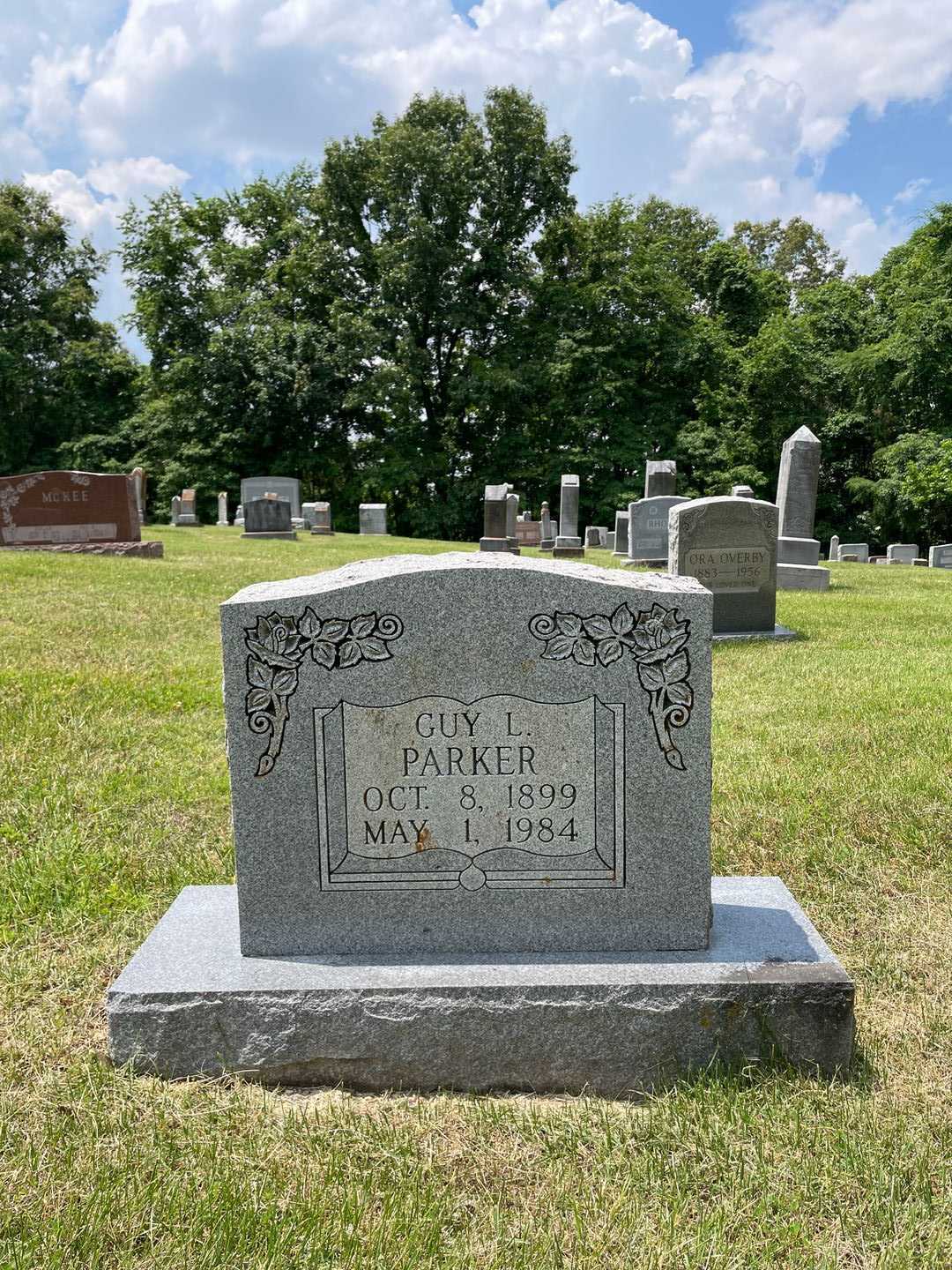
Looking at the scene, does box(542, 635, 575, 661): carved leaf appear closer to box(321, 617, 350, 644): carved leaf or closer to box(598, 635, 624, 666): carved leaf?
box(598, 635, 624, 666): carved leaf

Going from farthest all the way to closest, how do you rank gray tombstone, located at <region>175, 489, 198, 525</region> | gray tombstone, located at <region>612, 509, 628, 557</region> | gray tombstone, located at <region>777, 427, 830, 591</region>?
gray tombstone, located at <region>175, 489, 198, 525</region> → gray tombstone, located at <region>612, 509, 628, 557</region> → gray tombstone, located at <region>777, 427, 830, 591</region>

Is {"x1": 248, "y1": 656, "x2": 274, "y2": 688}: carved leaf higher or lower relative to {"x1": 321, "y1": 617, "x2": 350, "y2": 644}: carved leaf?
lower

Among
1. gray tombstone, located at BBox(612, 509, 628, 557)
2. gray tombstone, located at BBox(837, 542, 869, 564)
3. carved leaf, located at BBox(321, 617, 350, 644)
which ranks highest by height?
carved leaf, located at BBox(321, 617, 350, 644)

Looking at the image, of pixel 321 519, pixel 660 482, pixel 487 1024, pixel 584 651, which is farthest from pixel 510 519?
pixel 487 1024

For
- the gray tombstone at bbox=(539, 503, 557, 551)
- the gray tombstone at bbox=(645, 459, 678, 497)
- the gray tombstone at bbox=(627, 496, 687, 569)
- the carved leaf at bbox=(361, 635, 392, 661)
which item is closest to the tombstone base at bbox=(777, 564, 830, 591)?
the gray tombstone at bbox=(627, 496, 687, 569)

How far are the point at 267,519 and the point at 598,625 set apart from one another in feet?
65.7

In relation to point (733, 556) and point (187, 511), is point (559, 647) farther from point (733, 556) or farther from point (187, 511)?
point (187, 511)

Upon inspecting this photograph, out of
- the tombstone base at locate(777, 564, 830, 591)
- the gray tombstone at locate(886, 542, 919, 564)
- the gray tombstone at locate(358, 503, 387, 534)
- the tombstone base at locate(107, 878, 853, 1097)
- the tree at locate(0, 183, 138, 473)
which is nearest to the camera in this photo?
the tombstone base at locate(107, 878, 853, 1097)

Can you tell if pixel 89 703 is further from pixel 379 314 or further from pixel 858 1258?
pixel 379 314

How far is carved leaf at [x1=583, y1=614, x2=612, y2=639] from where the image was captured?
2742mm

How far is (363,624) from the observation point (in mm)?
2746

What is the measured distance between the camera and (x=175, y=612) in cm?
898

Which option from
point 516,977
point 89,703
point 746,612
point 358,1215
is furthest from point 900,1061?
point 746,612

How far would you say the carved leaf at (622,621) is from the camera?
2740 millimetres
